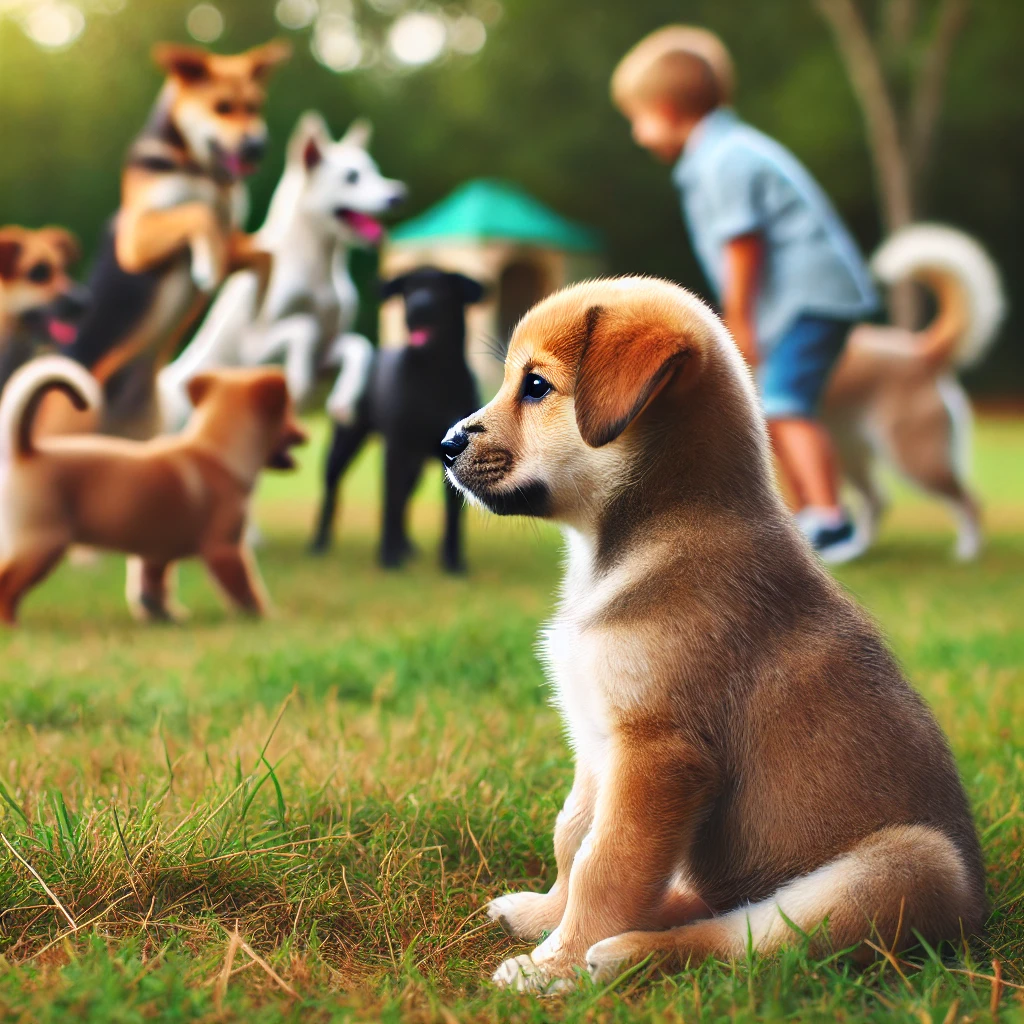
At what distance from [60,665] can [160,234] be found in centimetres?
304

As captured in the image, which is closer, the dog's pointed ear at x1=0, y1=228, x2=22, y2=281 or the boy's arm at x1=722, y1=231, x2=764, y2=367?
the dog's pointed ear at x1=0, y1=228, x2=22, y2=281

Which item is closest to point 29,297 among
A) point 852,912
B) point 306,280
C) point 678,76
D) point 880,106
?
point 306,280

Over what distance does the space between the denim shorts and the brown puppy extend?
4.03 meters

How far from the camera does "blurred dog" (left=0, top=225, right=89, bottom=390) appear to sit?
5.47m

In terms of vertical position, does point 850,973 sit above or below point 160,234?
below

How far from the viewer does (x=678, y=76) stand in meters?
5.61

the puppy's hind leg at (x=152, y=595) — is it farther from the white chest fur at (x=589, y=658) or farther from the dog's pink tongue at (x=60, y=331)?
the white chest fur at (x=589, y=658)

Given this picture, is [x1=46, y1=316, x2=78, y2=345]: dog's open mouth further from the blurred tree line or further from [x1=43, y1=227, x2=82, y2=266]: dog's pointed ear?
the blurred tree line

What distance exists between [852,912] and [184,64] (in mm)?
5553

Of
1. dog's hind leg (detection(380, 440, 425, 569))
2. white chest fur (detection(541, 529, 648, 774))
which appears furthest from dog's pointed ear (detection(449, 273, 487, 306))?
white chest fur (detection(541, 529, 648, 774))

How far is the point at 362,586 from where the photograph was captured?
5488 mm

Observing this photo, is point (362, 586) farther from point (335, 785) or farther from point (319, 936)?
point (319, 936)

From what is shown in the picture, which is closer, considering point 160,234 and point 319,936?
point 319,936

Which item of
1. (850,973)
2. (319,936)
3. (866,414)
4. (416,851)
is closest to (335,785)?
(416,851)
